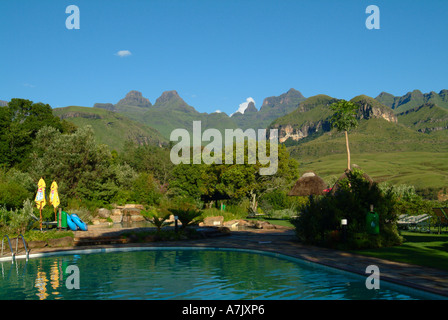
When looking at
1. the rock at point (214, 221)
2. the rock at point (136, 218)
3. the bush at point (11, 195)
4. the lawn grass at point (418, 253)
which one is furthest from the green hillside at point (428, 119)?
the bush at point (11, 195)

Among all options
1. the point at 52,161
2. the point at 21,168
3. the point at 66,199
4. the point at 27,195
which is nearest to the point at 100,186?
the point at 66,199

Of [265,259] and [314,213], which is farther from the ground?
[314,213]

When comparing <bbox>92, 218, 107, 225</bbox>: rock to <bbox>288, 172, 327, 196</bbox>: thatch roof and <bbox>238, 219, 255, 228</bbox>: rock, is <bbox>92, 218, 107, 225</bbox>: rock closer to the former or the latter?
<bbox>238, 219, 255, 228</bbox>: rock

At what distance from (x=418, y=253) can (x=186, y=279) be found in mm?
6371

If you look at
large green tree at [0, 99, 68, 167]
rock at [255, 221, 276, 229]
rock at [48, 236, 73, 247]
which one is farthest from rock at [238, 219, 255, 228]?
large green tree at [0, 99, 68, 167]

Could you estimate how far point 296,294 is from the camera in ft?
25.5

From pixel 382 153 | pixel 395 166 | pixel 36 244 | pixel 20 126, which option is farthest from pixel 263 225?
pixel 382 153

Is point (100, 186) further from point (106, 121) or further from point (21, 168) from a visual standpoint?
point (106, 121)

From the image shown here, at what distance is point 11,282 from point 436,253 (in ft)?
35.7

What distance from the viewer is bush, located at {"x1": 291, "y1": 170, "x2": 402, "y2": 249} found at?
12188 millimetres

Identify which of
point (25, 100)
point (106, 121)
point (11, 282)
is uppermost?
point (106, 121)

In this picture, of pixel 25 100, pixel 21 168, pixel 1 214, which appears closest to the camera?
pixel 1 214

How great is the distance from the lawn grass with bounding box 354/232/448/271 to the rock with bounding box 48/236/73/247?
10.0 meters

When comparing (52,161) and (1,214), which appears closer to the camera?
(1,214)
